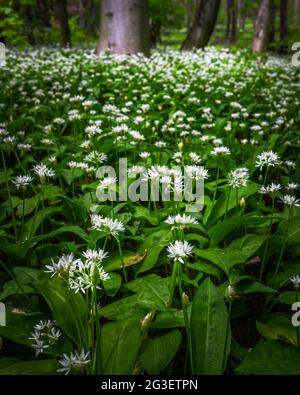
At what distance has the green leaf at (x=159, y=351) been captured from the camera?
1246 mm

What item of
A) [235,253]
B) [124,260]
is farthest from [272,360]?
[124,260]

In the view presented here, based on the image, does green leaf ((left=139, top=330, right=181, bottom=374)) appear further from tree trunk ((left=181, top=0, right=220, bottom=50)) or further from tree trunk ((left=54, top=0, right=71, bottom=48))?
tree trunk ((left=181, top=0, right=220, bottom=50))

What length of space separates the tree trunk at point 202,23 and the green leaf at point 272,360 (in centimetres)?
1236

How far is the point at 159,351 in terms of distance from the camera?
4.23ft

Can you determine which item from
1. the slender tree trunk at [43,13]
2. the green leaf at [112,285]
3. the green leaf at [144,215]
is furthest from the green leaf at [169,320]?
the slender tree trunk at [43,13]

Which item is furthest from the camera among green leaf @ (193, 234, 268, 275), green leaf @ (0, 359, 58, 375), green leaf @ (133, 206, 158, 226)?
green leaf @ (133, 206, 158, 226)

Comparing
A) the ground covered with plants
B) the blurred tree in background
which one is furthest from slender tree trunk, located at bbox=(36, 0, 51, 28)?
the ground covered with plants

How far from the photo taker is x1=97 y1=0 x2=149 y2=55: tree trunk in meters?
7.80

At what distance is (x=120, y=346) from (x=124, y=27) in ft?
26.0

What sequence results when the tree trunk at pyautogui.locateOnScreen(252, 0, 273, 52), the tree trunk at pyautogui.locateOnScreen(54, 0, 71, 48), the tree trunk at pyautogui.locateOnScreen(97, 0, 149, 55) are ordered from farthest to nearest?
the tree trunk at pyautogui.locateOnScreen(252, 0, 273, 52)
the tree trunk at pyautogui.locateOnScreen(54, 0, 71, 48)
the tree trunk at pyautogui.locateOnScreen(97, 0, 149, 55)

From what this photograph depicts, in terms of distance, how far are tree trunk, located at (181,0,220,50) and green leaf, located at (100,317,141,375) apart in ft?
40.7

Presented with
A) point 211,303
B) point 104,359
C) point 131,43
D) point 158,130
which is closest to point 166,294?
point 211,303

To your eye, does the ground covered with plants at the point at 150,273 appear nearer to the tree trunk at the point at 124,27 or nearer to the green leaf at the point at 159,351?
the green leaf at the point at 159,351

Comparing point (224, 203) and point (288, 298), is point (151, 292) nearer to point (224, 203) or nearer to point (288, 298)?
point (288, 298)
